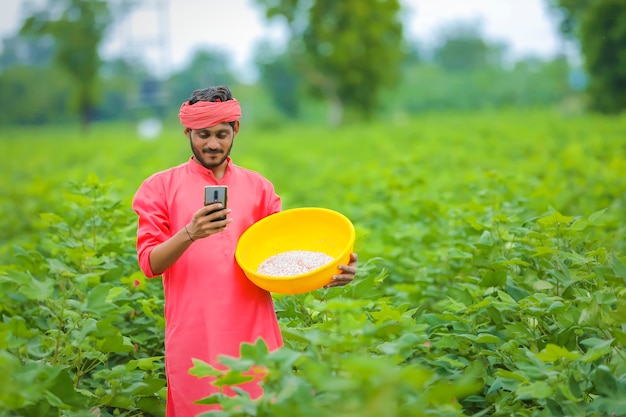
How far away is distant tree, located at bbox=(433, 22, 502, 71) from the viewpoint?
88.8 meters

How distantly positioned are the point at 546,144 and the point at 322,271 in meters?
10.3

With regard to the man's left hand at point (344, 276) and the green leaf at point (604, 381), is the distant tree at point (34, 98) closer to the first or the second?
the man's left hand at point (344, 276)

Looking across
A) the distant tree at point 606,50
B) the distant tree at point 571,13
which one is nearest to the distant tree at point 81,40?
the distant tree at point 571,13

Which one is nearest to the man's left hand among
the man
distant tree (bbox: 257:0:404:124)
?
the man

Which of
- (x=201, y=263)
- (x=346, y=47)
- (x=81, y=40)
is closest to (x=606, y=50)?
(x=346, y=47)

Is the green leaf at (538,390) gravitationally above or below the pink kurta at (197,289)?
below

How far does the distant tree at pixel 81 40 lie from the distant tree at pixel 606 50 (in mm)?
32678

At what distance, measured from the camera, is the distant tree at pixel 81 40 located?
4722 cm

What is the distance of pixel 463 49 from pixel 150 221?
92237 mm

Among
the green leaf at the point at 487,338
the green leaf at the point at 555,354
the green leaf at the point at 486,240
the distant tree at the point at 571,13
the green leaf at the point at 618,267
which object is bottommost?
the green leaf at the point at 487,338

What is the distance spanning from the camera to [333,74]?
40.5 m

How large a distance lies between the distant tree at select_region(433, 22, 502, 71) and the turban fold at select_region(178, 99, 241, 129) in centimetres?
8638

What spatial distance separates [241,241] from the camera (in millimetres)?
2465

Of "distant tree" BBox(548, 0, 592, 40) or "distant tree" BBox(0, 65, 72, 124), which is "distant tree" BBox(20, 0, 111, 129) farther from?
"distant tree" BBox(548, 0, 592, 40)
